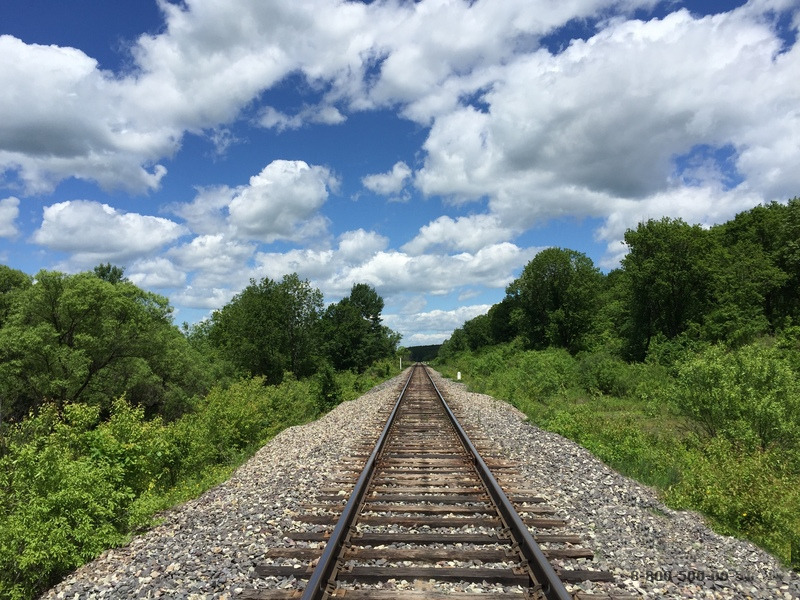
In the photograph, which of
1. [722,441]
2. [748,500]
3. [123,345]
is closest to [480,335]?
[123,345]

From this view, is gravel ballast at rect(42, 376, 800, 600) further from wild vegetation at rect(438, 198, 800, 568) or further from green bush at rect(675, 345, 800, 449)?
green bush at rect(675, 345, 800, 449)

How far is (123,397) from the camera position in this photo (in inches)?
353

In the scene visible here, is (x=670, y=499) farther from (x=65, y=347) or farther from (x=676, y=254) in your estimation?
(x=65, y=347)

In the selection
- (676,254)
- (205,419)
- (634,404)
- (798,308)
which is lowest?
(634,404)

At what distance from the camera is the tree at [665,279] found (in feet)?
95.5

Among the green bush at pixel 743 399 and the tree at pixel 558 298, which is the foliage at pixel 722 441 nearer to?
the green bush at pixel 743 399

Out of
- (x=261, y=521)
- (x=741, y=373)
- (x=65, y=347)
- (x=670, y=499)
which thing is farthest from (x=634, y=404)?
(x=65, y=347)

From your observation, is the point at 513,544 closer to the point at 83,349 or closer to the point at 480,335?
the point at 83,349

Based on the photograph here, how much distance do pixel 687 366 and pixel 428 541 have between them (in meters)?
8.70

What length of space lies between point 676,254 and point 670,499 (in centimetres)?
2728

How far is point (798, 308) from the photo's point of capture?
29.5 metres

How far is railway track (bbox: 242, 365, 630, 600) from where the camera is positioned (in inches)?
154

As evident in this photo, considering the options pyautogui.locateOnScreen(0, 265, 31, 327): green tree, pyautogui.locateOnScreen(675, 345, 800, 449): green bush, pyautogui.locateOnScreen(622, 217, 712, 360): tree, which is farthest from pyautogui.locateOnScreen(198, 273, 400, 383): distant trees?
pyautogui.locateOnScreen(675, 345, 800, 449): green bush

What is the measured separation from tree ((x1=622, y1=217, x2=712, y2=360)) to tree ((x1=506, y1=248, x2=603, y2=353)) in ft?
48.4
